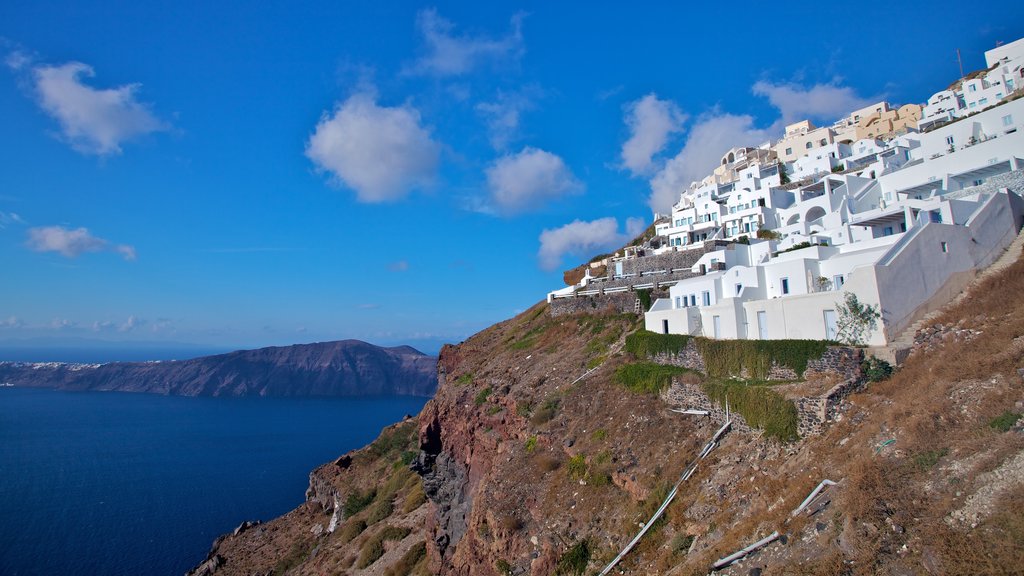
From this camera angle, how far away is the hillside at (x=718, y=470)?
25.6 feet

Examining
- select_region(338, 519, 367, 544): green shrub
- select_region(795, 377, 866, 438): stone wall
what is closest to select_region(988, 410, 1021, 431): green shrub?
select_region(795, 377, 866, 438): stone wall

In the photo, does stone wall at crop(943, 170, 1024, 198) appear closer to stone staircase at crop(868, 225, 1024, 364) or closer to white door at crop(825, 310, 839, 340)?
stone staircase at crop(868, 225, 1024, 364)

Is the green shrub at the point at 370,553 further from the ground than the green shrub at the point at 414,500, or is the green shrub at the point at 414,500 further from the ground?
the green shrub at the point at 414,500

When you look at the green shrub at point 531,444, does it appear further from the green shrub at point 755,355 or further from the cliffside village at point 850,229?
the cliffside village at point 850,229

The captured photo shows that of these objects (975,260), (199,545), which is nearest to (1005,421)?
(975,260)

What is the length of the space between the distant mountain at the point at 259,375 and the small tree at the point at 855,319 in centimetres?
16192

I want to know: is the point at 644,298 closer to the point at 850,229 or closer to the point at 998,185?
the point at 850,229

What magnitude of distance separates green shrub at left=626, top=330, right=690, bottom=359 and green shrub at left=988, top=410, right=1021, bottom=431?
11.9 m

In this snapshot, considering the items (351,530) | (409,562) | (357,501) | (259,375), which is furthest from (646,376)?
(259,375)

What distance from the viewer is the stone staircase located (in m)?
13.8

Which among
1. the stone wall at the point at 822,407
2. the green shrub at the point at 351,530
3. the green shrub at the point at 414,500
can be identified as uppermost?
the stone wall at the point at 822,407

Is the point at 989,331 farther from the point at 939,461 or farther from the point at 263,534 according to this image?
the point at 263,534

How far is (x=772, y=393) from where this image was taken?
544 inches

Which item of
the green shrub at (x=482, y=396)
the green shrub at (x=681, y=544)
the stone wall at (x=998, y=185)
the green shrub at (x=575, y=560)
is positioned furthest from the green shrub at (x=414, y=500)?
the stone wall at (x=998, y=185)
